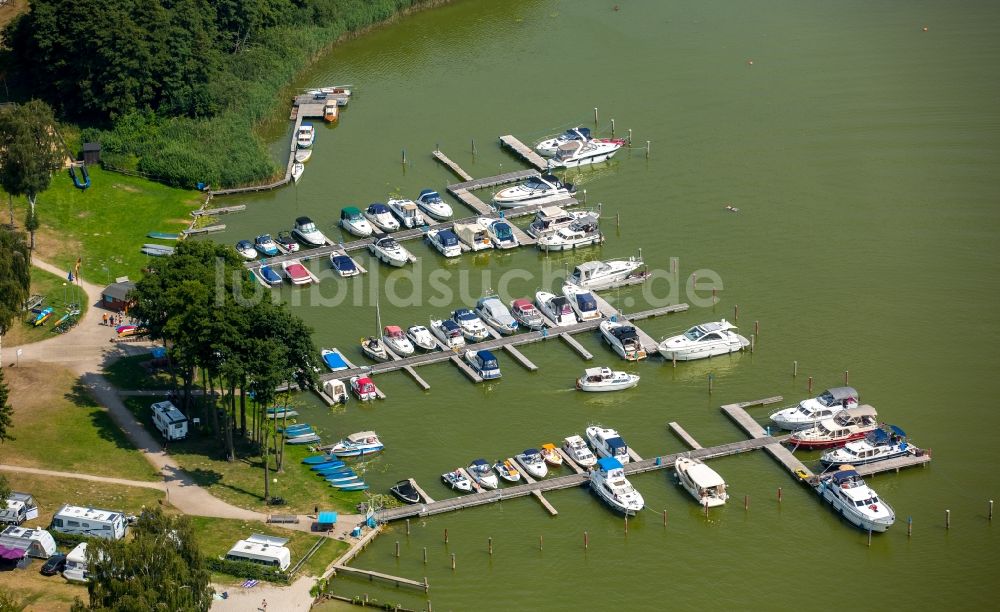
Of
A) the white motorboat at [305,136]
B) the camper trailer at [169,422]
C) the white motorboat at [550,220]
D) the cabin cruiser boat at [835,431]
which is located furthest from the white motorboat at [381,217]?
the cabin cruiser boat at [835,431]

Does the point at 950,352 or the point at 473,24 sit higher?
the point at 473,24

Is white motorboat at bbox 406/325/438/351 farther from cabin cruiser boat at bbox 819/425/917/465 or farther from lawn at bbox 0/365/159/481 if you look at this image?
cabin cruiser boat at bbox 819/425/917/465

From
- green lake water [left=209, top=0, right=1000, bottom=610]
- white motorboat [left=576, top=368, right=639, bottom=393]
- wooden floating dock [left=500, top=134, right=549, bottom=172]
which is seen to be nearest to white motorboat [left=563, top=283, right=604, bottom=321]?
green lake water [left=209, top=0, right=1000, bottom=610]

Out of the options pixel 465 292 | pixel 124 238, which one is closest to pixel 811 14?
pixel 465 292

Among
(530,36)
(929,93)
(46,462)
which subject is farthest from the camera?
(530,36)

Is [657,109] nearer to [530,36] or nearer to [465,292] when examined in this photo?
[530,36]

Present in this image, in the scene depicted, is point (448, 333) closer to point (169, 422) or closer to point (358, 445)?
point (358, 445)
